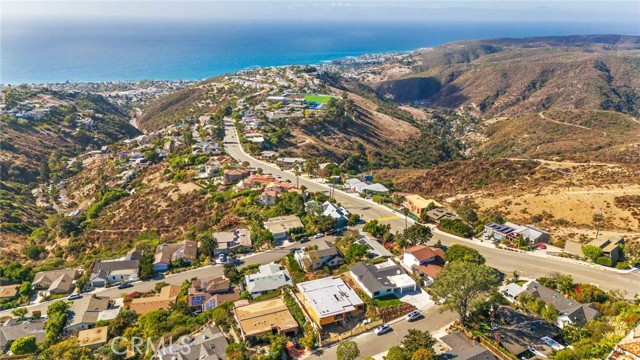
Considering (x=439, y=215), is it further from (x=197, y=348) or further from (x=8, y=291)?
(x=8, y=291)

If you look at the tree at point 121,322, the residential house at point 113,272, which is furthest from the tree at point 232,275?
the residential house at point 113,272

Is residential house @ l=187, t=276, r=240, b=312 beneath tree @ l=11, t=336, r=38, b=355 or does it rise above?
above

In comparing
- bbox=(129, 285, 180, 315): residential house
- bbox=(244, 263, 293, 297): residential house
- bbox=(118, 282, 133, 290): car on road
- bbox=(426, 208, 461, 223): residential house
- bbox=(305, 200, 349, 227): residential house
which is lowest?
bbox=(118, 282, 133, 290): car on road

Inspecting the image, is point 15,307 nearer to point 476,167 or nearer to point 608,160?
point 476,167

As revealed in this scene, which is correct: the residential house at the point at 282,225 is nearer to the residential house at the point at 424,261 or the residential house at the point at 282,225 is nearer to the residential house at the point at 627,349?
the residential house at the point at 424,261

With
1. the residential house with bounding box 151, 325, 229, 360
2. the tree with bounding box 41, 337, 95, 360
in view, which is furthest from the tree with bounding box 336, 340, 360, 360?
the tree with bounding box 41, 337, 95, 360

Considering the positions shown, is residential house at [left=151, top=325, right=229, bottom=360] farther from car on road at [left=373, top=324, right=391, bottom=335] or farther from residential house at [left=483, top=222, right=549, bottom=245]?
residential house at [left=483, top=222, right=549, bottom=245]

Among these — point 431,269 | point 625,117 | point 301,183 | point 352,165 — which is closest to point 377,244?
point 431,269
